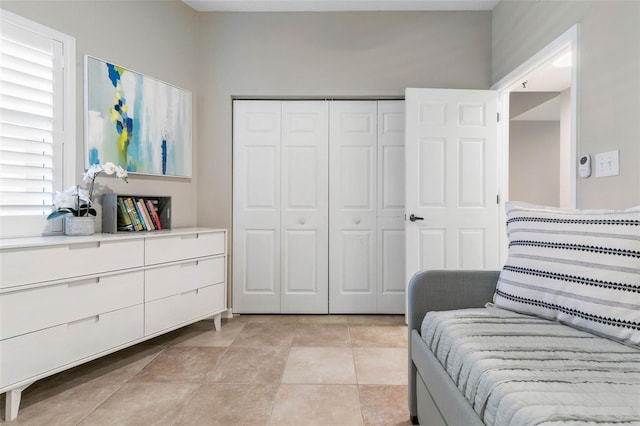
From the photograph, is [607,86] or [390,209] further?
[390,209]

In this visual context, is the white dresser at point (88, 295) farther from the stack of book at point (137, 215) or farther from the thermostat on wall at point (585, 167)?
the thermostat on wall at point (585, 167)

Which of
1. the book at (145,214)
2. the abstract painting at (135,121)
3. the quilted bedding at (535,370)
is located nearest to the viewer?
the quilted bedding at (535,370)

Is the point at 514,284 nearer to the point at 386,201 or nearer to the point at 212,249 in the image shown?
the point at 386,201

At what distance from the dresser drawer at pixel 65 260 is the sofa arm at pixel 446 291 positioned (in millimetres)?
1681

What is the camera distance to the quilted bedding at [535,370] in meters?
0.74

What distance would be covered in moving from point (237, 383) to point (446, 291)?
1266mm

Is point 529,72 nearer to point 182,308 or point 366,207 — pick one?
point 366,207

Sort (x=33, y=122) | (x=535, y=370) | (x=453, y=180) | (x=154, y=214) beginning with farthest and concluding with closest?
1. (x=453, y=180)
2. (x=154, y=214)
3. (x=33, y=122)
4. (x=535, y=370)

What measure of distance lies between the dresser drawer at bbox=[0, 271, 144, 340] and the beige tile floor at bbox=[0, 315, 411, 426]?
0.42 meters

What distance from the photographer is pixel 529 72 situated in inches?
102

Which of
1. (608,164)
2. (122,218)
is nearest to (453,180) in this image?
(608,164)

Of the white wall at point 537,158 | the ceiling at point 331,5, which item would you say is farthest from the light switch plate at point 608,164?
the white wall at point 537,158

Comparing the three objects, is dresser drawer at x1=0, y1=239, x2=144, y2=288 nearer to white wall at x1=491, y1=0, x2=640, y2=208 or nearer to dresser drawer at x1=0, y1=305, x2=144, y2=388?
dresser drawer at x1=0, y1=305, x2=144, y2=388

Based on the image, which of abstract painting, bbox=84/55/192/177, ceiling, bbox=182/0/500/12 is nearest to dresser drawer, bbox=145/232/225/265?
abstract painting, bbox=84/55/192/177
